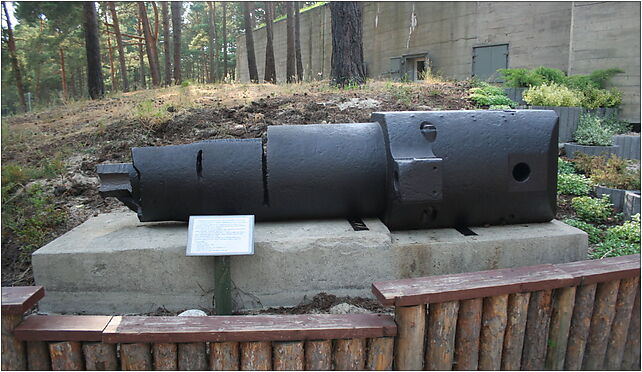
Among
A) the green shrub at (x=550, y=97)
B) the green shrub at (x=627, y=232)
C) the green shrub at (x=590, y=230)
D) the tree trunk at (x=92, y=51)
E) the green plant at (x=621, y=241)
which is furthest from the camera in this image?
the tree trunk at (x=92, y=51)

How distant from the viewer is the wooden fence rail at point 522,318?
2369mm

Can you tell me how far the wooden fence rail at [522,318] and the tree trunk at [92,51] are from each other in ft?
35.0

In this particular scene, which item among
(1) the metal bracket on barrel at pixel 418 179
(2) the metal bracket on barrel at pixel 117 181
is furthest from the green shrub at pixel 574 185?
(2) the metal bracket on barrel at pixel 117 181

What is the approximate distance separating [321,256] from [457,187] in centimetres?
114

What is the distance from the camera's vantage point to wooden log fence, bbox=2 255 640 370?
7.36ft

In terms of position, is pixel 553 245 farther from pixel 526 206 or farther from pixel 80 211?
pixel 80 211

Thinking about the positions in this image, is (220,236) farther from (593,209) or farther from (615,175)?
(615,175)

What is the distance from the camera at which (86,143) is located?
630cm

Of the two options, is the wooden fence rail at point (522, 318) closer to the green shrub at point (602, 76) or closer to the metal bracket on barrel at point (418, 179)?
the metal bracket on barrel at point (418, 179)

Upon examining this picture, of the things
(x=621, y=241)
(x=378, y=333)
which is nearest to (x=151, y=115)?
(x=378, y=333)

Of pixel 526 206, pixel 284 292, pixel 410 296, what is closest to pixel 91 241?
pixel 284 292

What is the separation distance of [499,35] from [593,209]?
11104 millimetres

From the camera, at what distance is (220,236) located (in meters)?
3.07

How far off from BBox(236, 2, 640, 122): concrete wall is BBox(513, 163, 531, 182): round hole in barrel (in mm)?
7418
